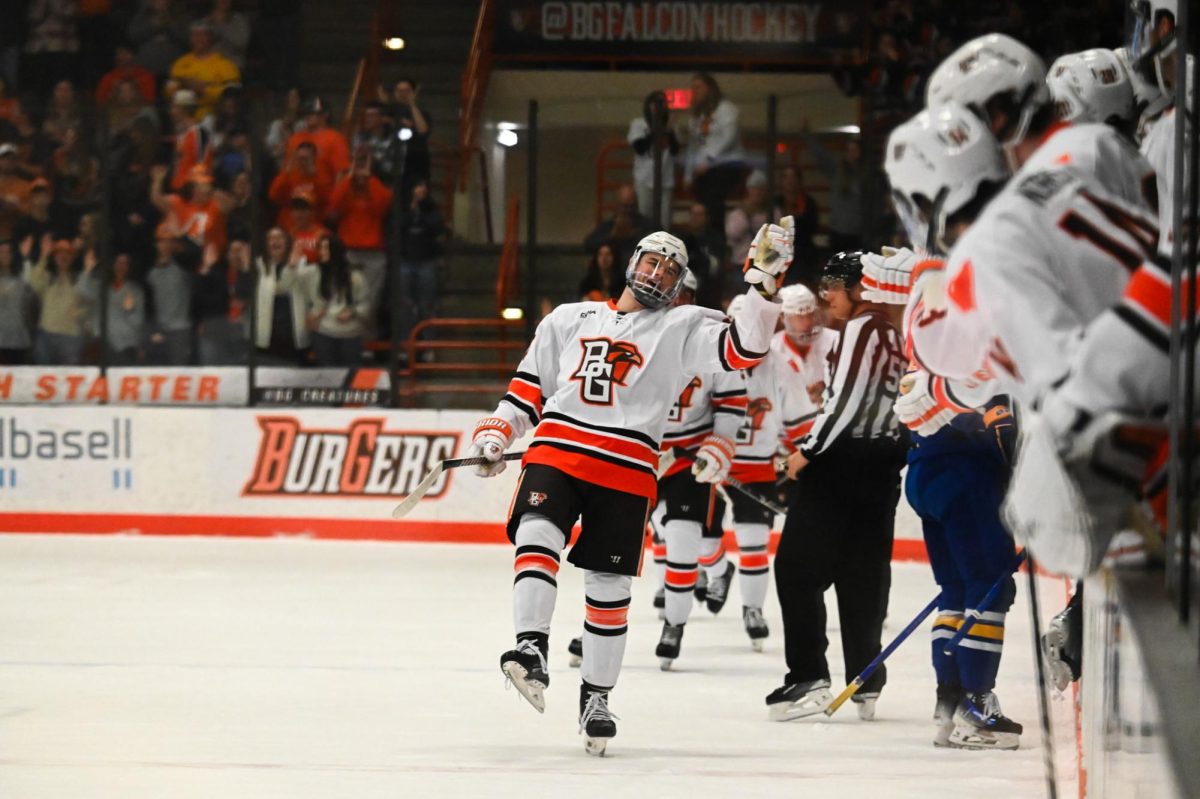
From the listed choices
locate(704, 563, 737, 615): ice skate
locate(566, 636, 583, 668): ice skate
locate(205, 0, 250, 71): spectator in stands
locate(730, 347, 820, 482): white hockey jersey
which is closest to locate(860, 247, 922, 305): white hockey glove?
locate(566, 636, 583, 668): ice skate

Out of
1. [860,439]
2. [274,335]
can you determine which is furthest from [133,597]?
[860,439]

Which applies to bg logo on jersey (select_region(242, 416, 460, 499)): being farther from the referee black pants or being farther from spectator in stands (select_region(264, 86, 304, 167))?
the referee black pants

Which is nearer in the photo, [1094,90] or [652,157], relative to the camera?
[1094,90]

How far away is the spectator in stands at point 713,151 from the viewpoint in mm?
10344

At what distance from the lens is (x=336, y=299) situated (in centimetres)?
1051

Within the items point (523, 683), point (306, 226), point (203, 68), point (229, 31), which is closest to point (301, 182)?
point (306, 226)

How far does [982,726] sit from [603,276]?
18.6 feet

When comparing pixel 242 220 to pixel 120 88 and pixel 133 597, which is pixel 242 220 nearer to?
pixel 120 88

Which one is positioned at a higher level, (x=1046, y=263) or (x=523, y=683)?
(x=1046, y=263)

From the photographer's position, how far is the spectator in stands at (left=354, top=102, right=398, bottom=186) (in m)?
10.6

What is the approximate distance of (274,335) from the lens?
10438 mm

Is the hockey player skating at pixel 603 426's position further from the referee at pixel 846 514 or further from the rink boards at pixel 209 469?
the rink boards at pixel 209 469

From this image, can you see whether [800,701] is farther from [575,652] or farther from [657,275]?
[657,275]

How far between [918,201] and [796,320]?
4854 mm
